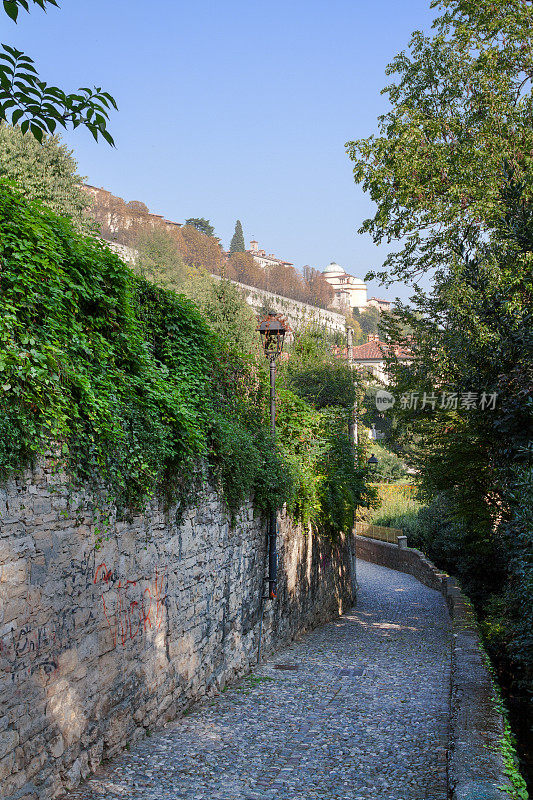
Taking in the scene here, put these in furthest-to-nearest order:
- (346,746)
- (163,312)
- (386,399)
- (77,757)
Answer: (386,399) → (163,312) → (346,746) → (77,757)

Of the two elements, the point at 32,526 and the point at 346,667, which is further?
the point at 346,667

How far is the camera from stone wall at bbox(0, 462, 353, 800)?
381 cm

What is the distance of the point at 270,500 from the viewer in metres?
9.41

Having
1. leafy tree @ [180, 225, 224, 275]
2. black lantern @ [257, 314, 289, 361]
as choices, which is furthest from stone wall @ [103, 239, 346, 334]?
leafy tree @ [180, 225, 224, 275]

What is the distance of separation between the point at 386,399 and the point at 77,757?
48.3ft

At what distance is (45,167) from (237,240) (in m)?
79.5

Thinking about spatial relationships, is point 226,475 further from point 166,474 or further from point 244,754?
point 244,754

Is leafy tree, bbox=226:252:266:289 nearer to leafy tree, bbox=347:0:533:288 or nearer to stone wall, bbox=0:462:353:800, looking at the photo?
leafy tree, bbox=347:0:533:288

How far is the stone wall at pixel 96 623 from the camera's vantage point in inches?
150

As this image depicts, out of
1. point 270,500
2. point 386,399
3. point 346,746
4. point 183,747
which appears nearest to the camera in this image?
point 183,747

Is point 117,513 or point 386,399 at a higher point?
point 386,399

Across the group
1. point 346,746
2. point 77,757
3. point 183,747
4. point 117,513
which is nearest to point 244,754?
point 183,747

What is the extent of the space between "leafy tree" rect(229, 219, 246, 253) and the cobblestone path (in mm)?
92182

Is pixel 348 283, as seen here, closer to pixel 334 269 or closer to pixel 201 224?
pixel 334 269
